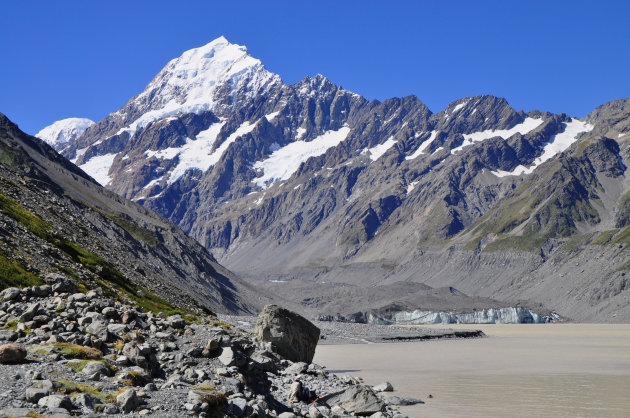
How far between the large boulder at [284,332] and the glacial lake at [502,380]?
7745 millimetres

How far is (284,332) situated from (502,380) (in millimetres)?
20862

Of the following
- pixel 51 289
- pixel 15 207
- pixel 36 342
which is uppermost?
pixel 15 207

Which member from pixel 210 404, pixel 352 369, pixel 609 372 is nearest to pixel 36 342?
pixel 210 404

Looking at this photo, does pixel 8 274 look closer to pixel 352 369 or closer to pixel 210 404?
pixel 210 404

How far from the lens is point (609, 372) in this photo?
212 ft

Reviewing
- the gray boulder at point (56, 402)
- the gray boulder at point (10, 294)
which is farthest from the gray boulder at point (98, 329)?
the gray boulder at point (56, 402)

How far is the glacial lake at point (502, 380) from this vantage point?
39094mm

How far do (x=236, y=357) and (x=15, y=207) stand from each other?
2022 inches

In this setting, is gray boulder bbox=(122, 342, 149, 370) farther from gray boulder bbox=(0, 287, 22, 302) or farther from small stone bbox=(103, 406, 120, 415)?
gray boulder bbox=(0, 287, 22, 302)

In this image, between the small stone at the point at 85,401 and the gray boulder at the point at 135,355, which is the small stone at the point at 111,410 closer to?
the small stone at the point at 85,401

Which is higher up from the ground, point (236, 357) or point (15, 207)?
point (15, 207)

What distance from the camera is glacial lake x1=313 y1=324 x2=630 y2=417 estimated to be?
3909 centimetres

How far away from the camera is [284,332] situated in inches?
1877

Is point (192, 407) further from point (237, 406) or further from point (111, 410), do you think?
point (111, 410)
